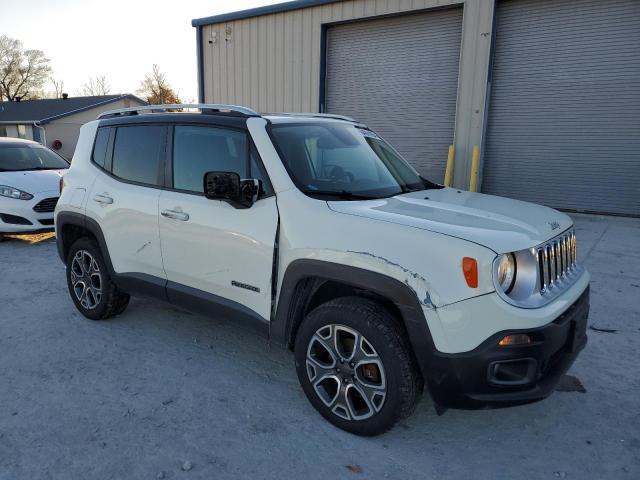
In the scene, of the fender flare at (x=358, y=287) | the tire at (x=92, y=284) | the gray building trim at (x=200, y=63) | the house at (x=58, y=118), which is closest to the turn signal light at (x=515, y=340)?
the fender flare at (x=358, y=287)

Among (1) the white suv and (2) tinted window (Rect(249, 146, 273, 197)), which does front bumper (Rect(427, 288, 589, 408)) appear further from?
(2) tinted window (Rect(249, 146, 273, 197))

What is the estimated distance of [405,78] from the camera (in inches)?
462

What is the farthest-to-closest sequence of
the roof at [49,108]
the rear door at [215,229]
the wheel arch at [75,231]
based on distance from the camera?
the roof at [49,108]
the wheel arch at [75,231]
the rear door at [215,229]

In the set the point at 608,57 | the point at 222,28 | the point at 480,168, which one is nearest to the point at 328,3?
the point at 222,28

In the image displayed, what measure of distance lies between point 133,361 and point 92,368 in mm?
280

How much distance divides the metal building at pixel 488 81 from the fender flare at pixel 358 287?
899 cm

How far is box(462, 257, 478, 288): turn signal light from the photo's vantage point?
7.51ft

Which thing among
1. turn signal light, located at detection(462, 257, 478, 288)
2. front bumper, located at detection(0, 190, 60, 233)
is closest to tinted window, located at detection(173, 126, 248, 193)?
turn signal light, located at detection(462, 257, 478, 288)

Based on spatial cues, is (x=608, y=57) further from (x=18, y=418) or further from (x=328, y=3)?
(x=18, y=418)

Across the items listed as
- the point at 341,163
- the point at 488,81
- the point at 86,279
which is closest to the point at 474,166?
the point at 488,81

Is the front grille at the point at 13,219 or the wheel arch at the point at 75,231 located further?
the front grille at the point at 13,219

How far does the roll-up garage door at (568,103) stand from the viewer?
31.4ft

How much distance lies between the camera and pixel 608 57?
31.6 ft

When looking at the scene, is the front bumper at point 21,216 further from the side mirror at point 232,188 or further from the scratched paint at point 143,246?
the side mirror at point 232,188
